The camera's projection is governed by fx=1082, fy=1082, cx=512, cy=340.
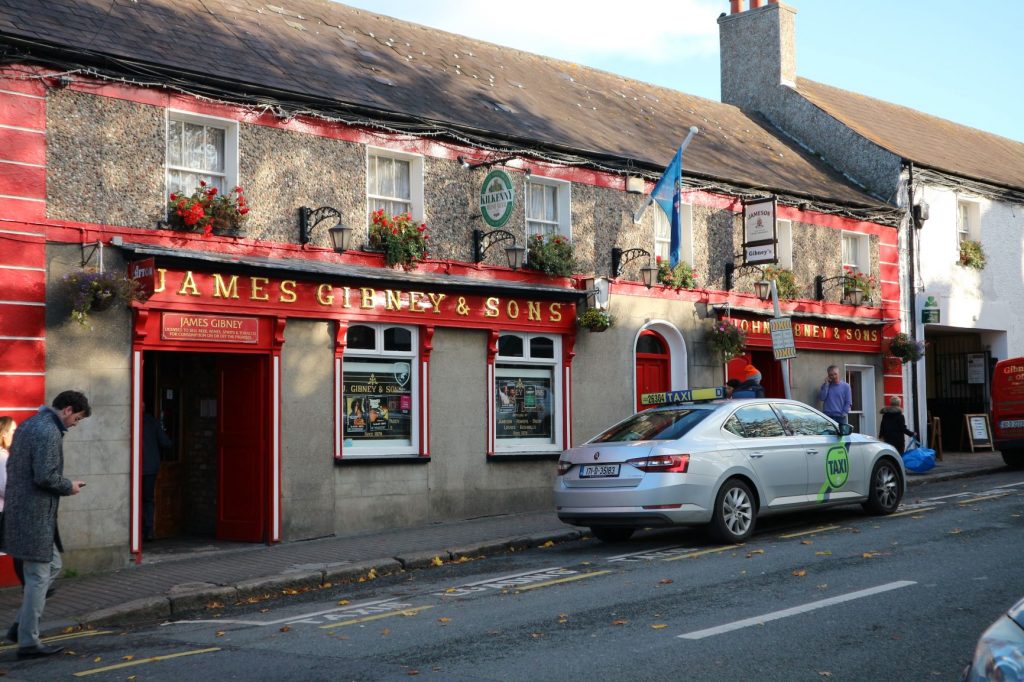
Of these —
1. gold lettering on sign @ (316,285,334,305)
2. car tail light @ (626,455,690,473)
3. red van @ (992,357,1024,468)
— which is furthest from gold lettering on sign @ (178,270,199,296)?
red van @ (992,357,1024,468)

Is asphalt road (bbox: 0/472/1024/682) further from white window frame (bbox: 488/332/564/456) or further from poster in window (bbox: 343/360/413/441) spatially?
white window frame (bbox: 488/332/564/456)

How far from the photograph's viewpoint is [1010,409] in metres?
20.2

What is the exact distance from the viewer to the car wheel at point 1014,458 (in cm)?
2042

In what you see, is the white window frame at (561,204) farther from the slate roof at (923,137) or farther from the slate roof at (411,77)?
the slate roof at (923,137)

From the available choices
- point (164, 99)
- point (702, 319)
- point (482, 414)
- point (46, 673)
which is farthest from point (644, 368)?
point (46, 673)

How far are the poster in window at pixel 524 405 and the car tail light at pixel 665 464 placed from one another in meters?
5.49

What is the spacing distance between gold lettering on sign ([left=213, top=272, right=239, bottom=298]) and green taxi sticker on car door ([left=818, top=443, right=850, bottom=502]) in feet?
24.2

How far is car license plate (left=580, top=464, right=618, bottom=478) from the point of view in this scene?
11.4 meters

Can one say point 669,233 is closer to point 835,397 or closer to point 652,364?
point 652,364

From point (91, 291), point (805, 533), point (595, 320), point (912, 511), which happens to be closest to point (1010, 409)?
point (912, 511)

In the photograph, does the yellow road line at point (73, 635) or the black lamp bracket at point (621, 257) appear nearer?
the yellow road line at point (73, 635)

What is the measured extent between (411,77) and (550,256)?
3.70m

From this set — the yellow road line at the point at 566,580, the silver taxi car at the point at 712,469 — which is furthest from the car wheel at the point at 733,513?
the yellow road line at the point at 566,580

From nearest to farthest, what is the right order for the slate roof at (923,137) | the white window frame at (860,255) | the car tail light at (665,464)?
1. the car tail light at (665,464)
2. the white window frame at (860,255)
3. the slate roof at (923,137)
